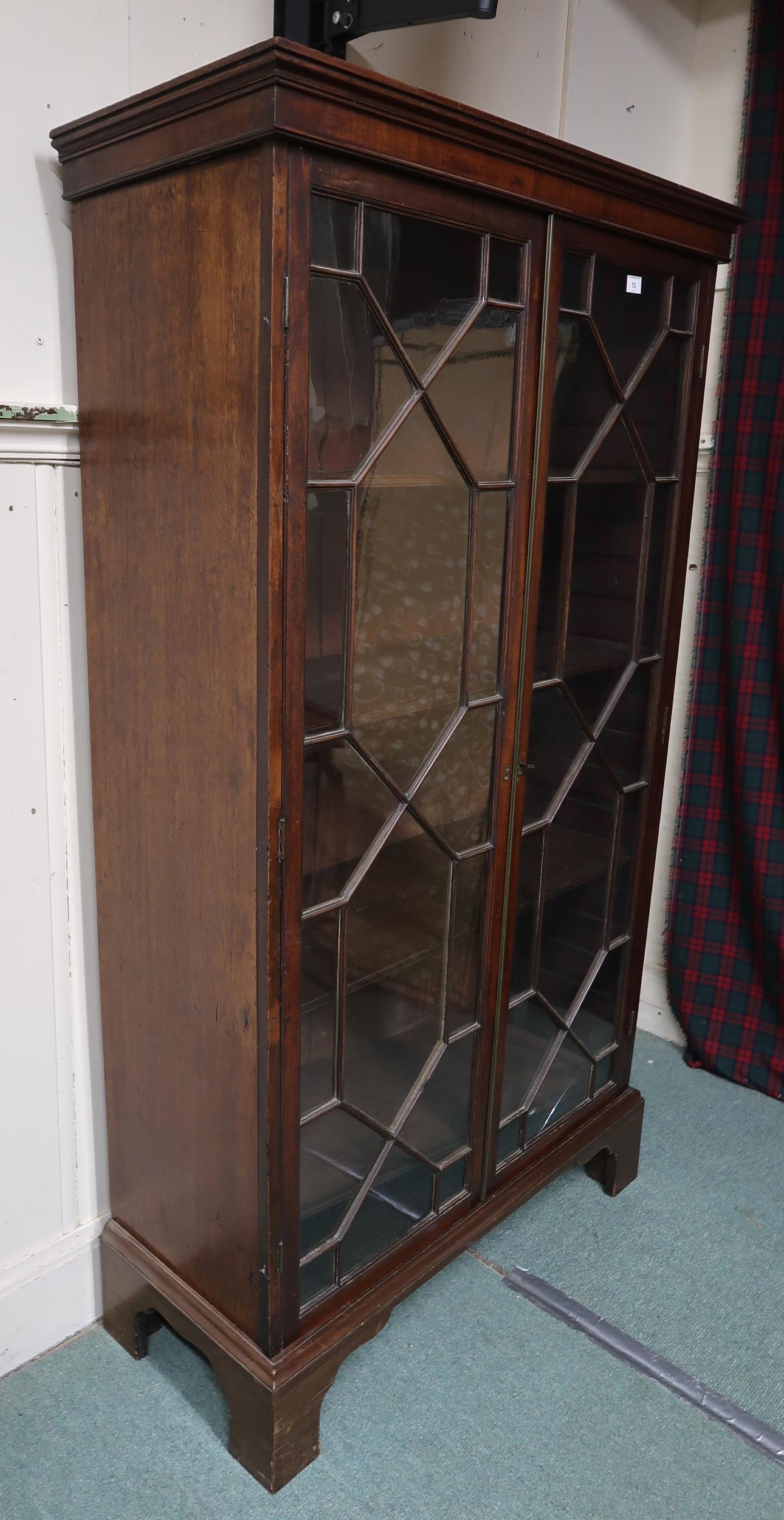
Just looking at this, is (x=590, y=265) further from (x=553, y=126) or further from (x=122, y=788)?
(x=122, y=788)

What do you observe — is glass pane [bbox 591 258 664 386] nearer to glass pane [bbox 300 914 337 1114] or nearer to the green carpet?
glass pane [bbox 300 914 337 1114]


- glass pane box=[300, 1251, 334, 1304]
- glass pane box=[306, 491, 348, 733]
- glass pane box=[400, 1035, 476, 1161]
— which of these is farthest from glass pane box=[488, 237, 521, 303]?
glass pane box=[300, 1251, 334, 1304]

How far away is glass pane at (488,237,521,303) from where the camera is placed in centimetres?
128

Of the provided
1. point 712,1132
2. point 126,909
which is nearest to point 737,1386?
point 712,1132

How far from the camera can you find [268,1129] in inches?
50.8

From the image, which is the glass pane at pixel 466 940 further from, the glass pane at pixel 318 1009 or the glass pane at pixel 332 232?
the glass pane at pixel 332 232

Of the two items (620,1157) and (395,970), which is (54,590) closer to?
(395,970)

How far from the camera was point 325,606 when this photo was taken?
121 cm

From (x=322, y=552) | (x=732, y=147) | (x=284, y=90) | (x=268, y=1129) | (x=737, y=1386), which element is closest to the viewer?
(x=284, y=90)

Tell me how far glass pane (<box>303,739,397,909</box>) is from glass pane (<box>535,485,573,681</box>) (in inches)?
13.8

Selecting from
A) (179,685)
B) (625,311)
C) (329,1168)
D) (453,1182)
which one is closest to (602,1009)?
(453,1182)

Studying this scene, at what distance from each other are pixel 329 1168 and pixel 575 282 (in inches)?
46.3

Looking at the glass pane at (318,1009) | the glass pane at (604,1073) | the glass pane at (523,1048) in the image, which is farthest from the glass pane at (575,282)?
the glass pane at (604,1073)

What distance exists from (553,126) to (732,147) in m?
0.47
